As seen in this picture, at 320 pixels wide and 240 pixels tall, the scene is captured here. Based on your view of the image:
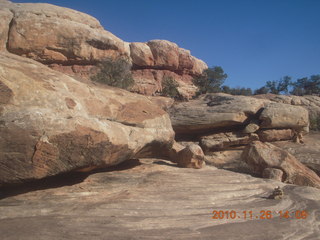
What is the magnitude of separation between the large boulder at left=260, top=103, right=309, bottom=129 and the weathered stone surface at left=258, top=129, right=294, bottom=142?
0.97 ft

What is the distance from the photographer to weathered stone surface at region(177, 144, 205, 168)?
6.31 metres

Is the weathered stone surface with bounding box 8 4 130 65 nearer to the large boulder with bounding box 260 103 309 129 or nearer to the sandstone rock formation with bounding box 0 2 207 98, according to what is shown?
the sandstone rock formation with bounding box 0 2 207 98

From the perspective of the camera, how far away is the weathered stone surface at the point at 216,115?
13.1m

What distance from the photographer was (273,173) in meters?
7.39

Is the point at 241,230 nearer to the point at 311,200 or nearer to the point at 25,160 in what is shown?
the point at 311,200

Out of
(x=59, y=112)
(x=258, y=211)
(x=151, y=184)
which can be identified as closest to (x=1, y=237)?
(x=59, y=112)

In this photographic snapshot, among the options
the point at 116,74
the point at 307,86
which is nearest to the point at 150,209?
the point at 116,74

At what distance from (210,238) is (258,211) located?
1.47 meters

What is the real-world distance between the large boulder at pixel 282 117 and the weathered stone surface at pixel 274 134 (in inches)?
11.6

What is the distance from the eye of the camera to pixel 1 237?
2492 mm

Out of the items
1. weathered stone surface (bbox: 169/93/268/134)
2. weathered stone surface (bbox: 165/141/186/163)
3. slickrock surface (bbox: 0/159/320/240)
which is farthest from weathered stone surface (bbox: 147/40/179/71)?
slickrock surface (bbox: 0/159/320/240)

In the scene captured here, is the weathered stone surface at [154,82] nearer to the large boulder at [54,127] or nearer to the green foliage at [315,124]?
the green foliage at [315,124]

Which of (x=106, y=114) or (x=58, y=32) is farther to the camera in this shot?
(x=58, y=32)

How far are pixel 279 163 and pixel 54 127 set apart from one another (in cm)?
722
